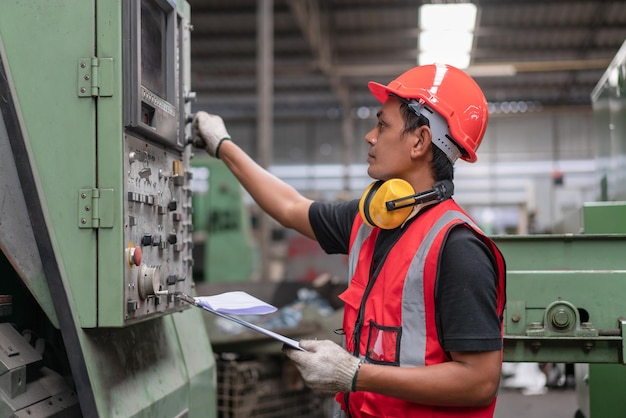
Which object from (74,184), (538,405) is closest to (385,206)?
(74,184)

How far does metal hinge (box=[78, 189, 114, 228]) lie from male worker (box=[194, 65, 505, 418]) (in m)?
0.48

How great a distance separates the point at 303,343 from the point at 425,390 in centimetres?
27

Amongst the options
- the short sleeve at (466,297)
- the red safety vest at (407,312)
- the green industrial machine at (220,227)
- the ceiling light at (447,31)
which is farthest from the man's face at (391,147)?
the ceiling light at (447,31)

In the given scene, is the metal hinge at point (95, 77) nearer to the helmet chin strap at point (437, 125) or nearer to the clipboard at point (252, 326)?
the clipboard at point (252, 326)

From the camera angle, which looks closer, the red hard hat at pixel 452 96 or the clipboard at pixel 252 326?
the clipboard at pixel 252 326

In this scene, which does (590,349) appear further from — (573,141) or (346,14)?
(573,141)

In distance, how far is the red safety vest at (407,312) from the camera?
1439mm

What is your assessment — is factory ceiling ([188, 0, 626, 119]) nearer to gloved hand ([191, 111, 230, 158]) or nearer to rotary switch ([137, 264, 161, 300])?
gloved hand ([191, 111, 230, 158])

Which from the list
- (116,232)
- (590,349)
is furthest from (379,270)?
(590,349)

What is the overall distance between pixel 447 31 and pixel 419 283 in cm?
628

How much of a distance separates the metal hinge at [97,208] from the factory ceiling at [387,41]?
25.4ft

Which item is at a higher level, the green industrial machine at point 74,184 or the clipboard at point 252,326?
the green industrial machine at point 74,184

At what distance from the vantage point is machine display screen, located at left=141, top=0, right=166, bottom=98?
171cm

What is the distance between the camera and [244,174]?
2.08m
